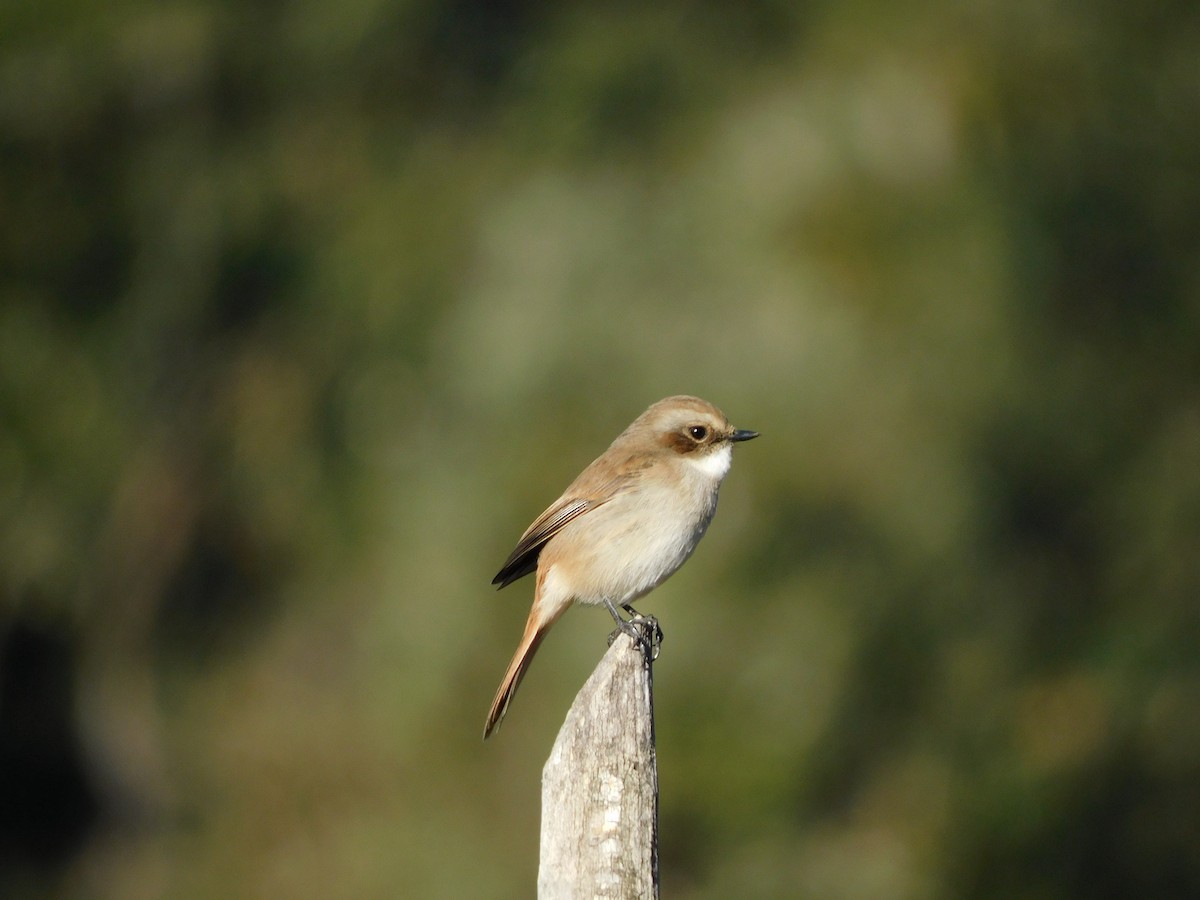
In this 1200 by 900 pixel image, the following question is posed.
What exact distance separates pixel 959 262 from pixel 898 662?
8.81ft

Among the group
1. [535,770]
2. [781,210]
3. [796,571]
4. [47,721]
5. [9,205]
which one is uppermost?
[9,205]

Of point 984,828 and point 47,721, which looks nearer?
point 984,828

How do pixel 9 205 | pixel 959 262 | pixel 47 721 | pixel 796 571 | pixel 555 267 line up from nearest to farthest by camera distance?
pixel 796 571 < pixel 959 262 < pixel 555 267 < pixel 9 205 < pixel 47 721

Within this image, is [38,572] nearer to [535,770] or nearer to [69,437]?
[69,437]

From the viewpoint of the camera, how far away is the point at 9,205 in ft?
35.6

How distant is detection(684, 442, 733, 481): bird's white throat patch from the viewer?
5.12 metres

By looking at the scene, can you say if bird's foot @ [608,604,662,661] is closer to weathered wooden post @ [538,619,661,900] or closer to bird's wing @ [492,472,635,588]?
bird's wing @ [492,472,635,588]

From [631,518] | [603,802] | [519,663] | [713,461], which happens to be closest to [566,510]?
[631,518]

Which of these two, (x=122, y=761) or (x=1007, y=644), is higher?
(x=122, y=761)

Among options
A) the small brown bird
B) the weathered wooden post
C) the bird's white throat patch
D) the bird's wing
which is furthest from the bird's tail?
the weathered wooden post

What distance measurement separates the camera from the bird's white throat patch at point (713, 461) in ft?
16.8

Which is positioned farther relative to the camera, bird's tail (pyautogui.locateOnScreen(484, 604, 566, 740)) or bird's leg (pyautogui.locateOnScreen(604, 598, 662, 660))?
bird's tail (pyautogui.locateOnScreen(484, 604, 566, 740))

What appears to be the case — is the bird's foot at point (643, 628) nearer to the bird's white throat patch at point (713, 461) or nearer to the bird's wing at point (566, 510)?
the bird's wing at point (566, 510)

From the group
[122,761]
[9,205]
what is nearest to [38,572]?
[122,761]
